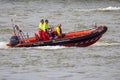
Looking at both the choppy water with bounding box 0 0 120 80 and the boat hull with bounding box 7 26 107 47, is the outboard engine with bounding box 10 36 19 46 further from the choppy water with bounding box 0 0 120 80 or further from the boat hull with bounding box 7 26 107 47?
the choppy water with bounding box 0 0 120 80

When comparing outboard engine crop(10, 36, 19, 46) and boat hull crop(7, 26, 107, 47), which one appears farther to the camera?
outboard engine crop(10, 36, 19, 46)

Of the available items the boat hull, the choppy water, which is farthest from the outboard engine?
the choppy water

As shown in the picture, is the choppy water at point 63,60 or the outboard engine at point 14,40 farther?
the outboard engine at point 14,40

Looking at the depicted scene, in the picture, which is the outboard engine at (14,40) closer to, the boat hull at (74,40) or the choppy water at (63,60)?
the boat hull at (74,40)

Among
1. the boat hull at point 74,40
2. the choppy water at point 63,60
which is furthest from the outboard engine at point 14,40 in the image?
the choppy water at point 63,60

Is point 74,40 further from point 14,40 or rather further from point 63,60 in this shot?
point 63,60

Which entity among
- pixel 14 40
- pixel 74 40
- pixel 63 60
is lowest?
pixel 63 60

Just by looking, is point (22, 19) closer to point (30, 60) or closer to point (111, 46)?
point (111, 46)

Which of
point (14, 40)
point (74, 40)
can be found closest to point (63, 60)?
point (74, 40)

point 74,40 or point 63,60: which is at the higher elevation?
point 74,40

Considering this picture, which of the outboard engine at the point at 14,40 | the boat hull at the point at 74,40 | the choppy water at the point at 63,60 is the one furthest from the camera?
the outboard engine at the point at 14,40

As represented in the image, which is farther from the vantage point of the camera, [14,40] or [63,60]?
[14,40]

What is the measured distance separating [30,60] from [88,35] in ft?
14.2

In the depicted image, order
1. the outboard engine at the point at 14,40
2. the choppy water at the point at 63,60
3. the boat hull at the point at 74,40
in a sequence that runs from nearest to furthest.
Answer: the choppy water at the point at 63,60
the boat hull at the point at 74,40
the outboard engine at the point at 14,40
